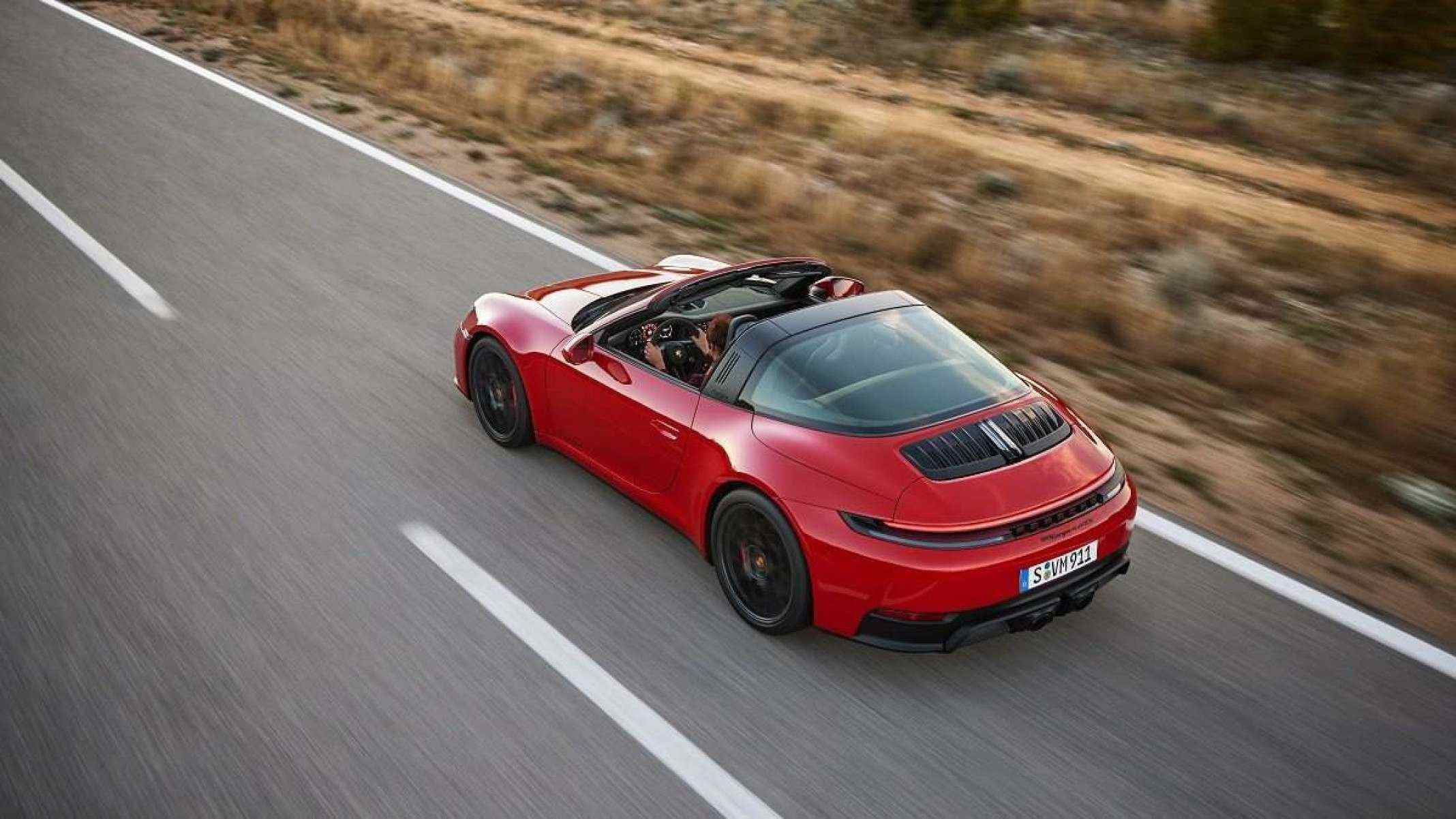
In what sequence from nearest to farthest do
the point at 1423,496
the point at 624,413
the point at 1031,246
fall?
the point at 624,413 → the point at 1423,496 → the point at 1031,246

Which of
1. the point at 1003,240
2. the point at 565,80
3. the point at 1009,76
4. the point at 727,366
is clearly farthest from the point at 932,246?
the point at 1009,76

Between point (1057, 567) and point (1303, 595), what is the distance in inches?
65.1

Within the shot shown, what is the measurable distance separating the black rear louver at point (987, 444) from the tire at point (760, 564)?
62cm

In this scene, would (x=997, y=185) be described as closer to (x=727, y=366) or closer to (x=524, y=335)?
(x=524, y=335)

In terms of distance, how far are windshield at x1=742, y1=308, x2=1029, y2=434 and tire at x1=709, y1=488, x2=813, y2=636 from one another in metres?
0.43

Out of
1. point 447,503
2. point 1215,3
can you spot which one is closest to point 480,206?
point 447,503

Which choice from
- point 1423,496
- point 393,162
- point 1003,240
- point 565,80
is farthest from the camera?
point 565,80

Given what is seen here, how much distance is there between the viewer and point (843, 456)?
4.65 m

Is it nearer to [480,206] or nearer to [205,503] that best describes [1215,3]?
[480,206]

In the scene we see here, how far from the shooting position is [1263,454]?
6895 millimetres

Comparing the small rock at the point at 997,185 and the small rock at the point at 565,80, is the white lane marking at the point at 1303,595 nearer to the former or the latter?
the small rock at the point at 997,185

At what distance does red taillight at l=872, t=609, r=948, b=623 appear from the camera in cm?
443

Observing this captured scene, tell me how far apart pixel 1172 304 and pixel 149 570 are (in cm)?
748

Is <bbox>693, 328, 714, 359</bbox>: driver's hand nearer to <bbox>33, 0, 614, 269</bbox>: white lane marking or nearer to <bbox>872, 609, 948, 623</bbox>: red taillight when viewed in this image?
<bbox>872, 609, 948, 623</bbox>: red taillight
